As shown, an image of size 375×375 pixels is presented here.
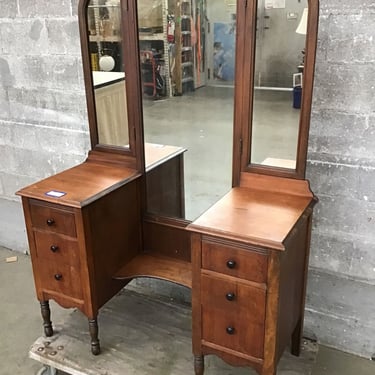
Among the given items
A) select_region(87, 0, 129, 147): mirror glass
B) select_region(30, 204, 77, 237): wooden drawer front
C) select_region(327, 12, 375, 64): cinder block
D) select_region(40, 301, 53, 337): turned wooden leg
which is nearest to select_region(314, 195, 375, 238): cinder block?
select_region(327, 12, 375, 64): cinder block

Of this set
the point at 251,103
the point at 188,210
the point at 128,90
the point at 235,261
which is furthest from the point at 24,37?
the point at 235,261

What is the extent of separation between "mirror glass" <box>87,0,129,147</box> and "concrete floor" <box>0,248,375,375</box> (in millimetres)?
972

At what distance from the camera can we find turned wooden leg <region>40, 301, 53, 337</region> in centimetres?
217

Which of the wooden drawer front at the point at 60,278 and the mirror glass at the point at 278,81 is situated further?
the wooden drawer front at the point at 60,278

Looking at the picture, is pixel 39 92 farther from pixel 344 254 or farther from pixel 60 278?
pixel 344 254

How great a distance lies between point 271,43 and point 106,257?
43.1 inches

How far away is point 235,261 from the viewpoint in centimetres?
162

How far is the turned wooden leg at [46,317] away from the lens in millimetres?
2174

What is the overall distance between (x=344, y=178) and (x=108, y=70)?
1.12 m

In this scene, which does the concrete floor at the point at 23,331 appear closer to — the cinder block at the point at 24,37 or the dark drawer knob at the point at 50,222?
the dark drawer knob at the point at 50,222

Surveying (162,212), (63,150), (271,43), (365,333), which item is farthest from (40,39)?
(365,333)

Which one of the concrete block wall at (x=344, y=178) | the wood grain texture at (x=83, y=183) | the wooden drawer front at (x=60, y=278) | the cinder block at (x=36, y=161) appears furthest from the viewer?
the cinder block at (x=36, y=161)

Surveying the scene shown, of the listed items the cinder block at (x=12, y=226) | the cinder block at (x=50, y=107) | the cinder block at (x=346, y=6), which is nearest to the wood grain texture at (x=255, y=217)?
the cinder block at (x=346, y=6)

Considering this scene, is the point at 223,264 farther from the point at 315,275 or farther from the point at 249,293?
the point at 315,275
